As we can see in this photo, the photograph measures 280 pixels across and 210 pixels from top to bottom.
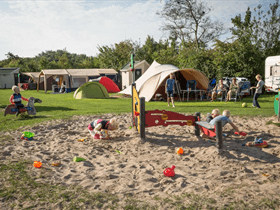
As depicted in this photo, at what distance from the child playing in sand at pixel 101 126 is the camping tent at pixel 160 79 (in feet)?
29.9

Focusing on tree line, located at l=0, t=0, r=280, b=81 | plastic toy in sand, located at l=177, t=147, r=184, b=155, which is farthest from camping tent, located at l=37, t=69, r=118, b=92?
plastic toy in sand, located at l=177, t=147, r=184, b=155

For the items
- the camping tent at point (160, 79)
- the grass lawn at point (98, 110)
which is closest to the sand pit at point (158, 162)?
the grass lawn at point (98, 110)

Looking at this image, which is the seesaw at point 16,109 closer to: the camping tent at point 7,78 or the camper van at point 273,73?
the camper van at point 273,73

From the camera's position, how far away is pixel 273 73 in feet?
59.8

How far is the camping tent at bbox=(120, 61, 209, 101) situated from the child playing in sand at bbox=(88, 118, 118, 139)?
912cm

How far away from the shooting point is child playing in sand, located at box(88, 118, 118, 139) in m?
6.30

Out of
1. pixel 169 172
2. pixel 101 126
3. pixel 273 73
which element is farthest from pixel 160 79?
pixel 169 172

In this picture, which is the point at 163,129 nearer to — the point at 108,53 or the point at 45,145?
the point at 45,145

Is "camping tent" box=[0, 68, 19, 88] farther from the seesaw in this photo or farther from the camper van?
the camper van

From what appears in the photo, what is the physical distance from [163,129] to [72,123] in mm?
3178

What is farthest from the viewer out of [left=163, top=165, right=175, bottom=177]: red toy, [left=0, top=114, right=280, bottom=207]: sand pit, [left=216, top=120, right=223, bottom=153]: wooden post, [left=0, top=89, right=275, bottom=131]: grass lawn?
[left=0, top=89, right=275, bottom=131]: grass lawn

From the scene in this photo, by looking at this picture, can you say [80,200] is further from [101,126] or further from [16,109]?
[16,109]

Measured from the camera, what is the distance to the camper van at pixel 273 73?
1783 cm

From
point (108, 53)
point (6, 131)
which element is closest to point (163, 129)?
point (6, 131)
